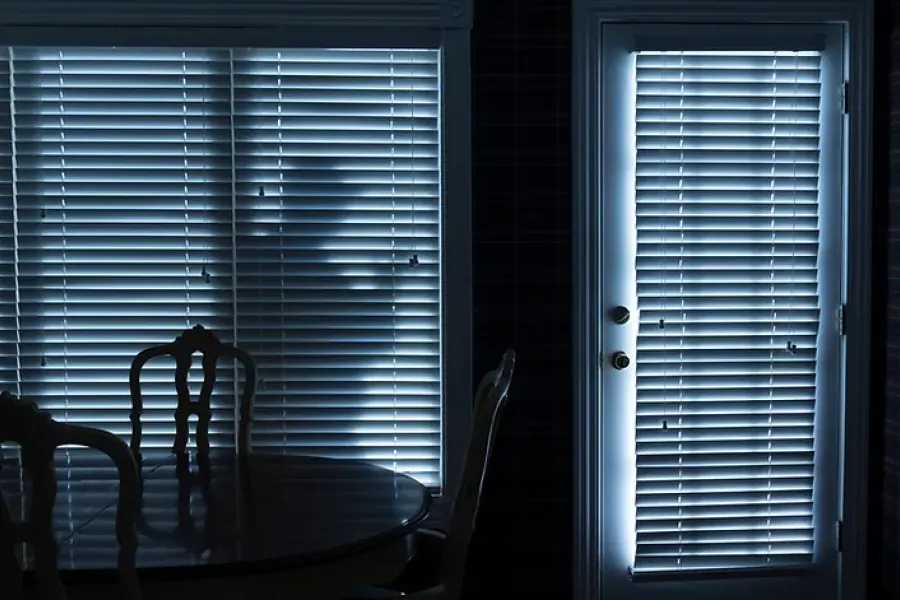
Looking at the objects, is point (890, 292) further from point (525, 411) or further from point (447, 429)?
point (447, 429)

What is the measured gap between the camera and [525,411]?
3334mm

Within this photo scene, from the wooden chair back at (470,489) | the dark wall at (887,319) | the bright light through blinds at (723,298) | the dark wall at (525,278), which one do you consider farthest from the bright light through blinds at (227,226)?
the dark wall at (887,319)

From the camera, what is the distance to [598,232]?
10.9 ft

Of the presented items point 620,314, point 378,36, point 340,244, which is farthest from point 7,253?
point 620,314

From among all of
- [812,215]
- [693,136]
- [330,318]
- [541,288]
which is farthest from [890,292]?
[330,318]

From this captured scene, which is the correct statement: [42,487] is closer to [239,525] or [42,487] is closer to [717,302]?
[239,525]

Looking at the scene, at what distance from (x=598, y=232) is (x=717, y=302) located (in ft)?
1.55

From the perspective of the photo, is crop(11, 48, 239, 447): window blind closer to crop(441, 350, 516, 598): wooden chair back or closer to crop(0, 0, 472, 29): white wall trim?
crop(0, 0, 472, 29): white wall trim

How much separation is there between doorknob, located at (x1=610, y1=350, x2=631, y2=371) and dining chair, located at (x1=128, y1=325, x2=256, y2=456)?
1.21 meters

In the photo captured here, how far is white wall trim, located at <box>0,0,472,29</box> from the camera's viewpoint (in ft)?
10.5

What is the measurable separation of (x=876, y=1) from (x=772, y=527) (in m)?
1.82

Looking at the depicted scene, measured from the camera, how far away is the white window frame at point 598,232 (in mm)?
3289

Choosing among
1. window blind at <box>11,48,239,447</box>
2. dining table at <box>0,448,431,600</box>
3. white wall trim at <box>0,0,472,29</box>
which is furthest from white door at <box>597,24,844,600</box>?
window blind at <box>11,48,239,447</box>

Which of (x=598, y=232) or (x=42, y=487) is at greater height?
(x=598, y=232)
